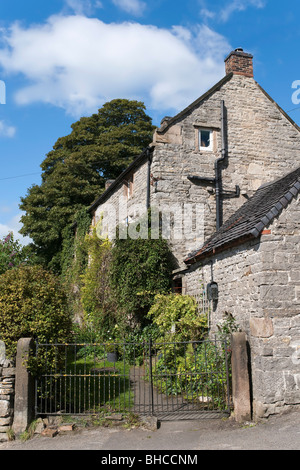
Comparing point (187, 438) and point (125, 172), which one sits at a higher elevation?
point (125, 172)

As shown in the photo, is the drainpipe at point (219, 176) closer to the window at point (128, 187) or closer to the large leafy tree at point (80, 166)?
the window at point (128, 187)

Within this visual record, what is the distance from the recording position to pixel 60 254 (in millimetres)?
26078

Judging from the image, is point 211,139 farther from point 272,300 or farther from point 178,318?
point 272,300

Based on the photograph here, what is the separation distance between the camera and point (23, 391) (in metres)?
6.95

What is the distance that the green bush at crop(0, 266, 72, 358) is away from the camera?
23.9ft

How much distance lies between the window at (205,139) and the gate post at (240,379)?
331 inches

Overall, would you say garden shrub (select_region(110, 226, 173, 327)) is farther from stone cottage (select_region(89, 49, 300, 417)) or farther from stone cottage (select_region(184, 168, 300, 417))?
stone cottage (select_region(184, 168, 300, 417))

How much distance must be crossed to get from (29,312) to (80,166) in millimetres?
20209

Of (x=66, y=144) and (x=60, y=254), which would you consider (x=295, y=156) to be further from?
(x=66, y=144)

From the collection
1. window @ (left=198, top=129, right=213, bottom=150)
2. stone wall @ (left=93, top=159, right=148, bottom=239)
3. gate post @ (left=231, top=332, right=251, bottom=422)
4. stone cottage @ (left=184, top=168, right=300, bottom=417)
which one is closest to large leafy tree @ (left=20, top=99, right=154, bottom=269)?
stone wall @ (left=93, top=159, right=148, bottom=239)

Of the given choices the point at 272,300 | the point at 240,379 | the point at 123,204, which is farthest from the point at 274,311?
the point at 123,204

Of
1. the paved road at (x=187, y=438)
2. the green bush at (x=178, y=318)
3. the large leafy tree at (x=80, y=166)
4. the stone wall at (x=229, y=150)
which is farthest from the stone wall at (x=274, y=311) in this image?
the large leafy tree at (x=80, y=166)

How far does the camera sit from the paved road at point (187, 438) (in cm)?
611

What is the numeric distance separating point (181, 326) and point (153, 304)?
1.79 m
